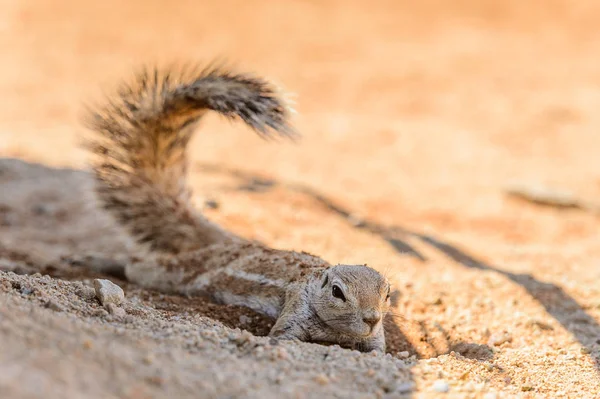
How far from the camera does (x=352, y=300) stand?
4.62m

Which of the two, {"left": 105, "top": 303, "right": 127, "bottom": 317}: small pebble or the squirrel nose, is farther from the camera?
the squirrel nose

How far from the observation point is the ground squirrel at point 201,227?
15.7 ft

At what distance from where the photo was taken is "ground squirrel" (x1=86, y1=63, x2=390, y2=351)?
478 cm

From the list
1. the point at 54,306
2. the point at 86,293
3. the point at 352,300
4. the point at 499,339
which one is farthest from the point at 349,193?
Answer: the point at 54,306

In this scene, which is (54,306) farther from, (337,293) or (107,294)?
(337,293)

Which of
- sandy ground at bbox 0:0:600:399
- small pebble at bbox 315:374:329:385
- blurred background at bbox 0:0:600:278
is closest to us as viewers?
small pebble at bbox 315:374:329:385

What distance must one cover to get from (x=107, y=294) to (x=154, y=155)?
7.10 ft

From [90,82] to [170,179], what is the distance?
12.0 m

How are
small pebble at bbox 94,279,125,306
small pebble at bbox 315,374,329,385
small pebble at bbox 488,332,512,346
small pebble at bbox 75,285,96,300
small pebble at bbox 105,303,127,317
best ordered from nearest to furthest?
small pebble at bbox 315,374,329,385 → small pebble at bbox 105,303,127,317 → small pebble at bbox 94,279,125,306 → small pebble at bbox 75,285,96,300 → small pebble at bbox 488,332,512,346

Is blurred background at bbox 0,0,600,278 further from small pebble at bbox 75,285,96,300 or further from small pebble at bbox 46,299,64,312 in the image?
small pebble at bbox 46,299,64,312

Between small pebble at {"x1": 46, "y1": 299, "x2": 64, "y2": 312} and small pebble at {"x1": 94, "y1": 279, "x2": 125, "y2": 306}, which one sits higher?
small pebble at {"x1": 94, "y1": 279, "x2": 125, "y2": 306}

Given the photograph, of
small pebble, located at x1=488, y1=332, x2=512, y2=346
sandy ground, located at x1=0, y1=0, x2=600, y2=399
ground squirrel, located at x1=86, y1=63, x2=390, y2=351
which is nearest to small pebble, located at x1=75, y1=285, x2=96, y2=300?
sandy ground, located at x1=0, y1=0, x2=600, y2=399

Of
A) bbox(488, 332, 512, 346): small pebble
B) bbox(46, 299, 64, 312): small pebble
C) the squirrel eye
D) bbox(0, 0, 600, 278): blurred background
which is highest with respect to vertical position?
bbox(0, 0, 600, 278): blurred background

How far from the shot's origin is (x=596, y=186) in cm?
1273
